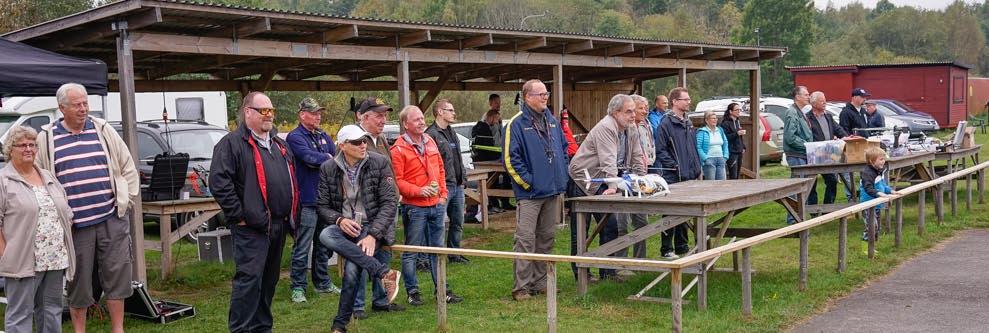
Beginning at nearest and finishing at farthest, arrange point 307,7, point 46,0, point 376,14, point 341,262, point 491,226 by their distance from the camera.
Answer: point 341,262 < point 491,226 < point 46,0 < point 376,14 < point 307,7

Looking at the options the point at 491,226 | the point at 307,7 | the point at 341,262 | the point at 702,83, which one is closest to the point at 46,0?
the point at 491,226

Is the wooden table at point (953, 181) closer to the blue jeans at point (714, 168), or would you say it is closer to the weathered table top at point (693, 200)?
the blue jeans at point (714, 168)

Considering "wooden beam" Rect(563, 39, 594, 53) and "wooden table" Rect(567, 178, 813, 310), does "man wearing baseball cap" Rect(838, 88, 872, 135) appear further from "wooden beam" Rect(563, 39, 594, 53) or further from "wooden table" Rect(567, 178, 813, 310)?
"wooden table" Rect(567, 178, 813, 310)

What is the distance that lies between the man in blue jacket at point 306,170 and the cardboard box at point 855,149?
5.75 metres

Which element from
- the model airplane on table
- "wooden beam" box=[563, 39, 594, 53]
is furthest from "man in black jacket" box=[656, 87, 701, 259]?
"wooden beam" box=[563, 39, 594, 53]

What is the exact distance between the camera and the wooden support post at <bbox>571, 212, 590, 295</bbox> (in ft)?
25.0

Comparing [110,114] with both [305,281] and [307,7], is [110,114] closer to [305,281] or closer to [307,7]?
[305,281]

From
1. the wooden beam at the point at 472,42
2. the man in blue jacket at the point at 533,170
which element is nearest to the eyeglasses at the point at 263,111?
the man in blue jacket at the point at 533,170

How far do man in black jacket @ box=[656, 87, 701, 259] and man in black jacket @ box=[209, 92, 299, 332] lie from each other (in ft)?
13.3

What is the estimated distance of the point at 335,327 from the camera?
21.3 ft

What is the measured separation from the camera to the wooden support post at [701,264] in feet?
23.0

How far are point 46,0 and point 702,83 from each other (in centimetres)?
4788

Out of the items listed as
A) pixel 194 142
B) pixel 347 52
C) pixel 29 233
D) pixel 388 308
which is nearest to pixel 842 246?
pixel 388 308

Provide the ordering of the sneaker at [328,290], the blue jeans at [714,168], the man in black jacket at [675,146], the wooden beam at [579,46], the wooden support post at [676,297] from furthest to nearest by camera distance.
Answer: the wooden beam at [579,46] < the blue jeans at [714,168] < the man in black jacket at [675,146] < the sneaker at [328,290] < the wooden support post at [676,297]
